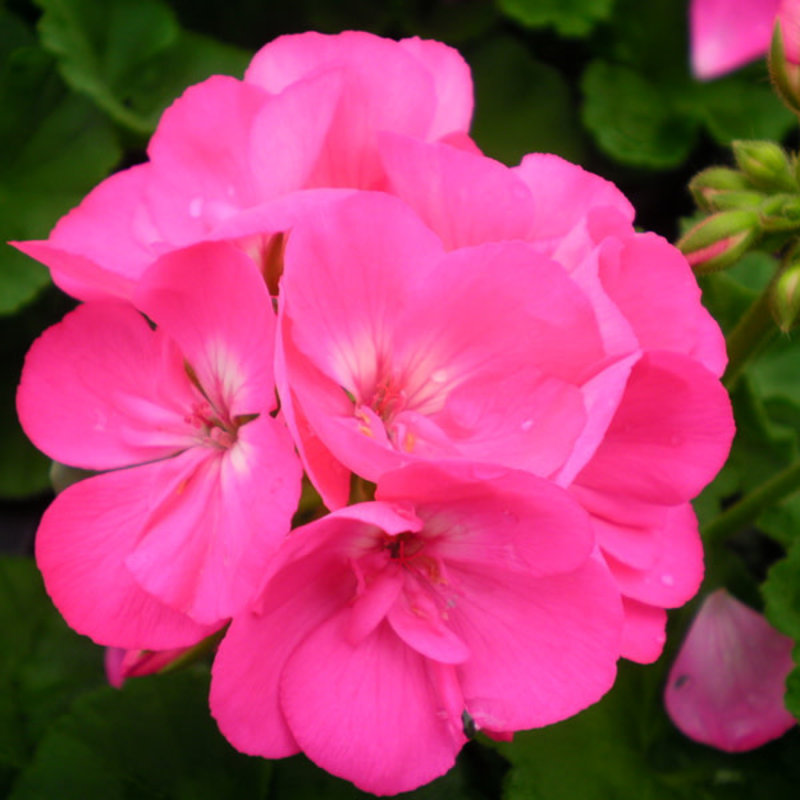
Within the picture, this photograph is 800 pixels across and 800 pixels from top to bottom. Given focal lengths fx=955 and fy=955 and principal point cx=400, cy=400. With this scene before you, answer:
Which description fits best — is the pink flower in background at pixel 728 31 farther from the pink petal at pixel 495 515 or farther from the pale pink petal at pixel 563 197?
the pink petal at pixel 495 515

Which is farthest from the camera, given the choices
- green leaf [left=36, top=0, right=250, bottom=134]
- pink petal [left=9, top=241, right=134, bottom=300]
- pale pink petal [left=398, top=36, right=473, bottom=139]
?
green leaf [left=36, top=0, right=250, bottom=134]

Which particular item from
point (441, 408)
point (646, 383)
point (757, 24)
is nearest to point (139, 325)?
point (441, 408)

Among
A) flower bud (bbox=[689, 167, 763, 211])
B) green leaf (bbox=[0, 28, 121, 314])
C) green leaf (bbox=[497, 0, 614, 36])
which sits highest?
flower bud (bbox=[689, 167, 763, 211])

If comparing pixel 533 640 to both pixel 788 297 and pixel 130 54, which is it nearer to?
pixel 788 297

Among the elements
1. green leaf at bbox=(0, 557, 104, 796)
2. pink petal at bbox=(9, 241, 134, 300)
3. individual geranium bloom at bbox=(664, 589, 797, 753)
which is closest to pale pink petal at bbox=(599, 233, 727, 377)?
pink petal at bbox=(9, 241, 134, 300)

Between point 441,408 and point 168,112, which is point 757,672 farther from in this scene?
point 168,112

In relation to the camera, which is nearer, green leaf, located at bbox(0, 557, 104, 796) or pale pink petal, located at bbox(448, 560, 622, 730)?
pale pink petal, located at bbox(448, 560, 622, 730)

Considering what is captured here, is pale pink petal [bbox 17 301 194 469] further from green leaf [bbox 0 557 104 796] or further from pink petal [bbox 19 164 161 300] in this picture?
green leaf [bbox 0 557 104 796]
